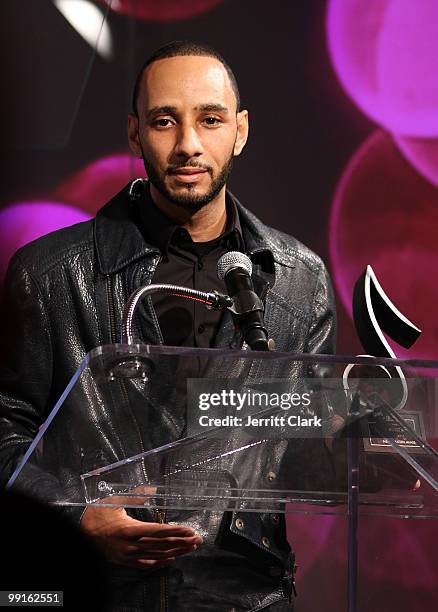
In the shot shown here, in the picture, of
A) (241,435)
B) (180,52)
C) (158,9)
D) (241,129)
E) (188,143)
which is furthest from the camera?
(158,9)

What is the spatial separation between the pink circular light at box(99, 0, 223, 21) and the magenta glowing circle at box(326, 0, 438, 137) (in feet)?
1.34

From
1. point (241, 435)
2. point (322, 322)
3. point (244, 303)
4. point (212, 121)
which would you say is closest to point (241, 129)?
point (212, 121)

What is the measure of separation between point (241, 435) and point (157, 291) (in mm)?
325

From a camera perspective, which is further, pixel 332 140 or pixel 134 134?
pixel 332 140

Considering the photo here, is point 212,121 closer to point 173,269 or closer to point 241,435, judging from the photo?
point 173,269

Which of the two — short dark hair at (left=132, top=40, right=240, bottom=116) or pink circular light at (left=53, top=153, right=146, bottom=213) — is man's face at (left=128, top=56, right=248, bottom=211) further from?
pink circular light at (left=53, top=153, right=146, bottom=213)

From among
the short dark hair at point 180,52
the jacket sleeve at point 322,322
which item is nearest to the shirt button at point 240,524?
the jacket sleeve at point 322,322

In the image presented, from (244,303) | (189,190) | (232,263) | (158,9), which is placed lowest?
(244,303)

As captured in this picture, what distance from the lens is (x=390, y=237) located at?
9.96 ft

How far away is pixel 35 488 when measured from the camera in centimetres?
174

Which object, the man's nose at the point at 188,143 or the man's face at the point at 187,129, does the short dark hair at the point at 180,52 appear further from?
the man's nose at the point at 188,143

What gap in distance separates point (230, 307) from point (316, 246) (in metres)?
1.17

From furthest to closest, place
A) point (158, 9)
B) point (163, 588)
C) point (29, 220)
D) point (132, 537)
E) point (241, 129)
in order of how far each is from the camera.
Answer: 1. point (158, 9)
2. point (29, 220)
3. point (241, 129)
4. point (163, 588)
5. point (132, 537)

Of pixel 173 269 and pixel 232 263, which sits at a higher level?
pixel 173 269
